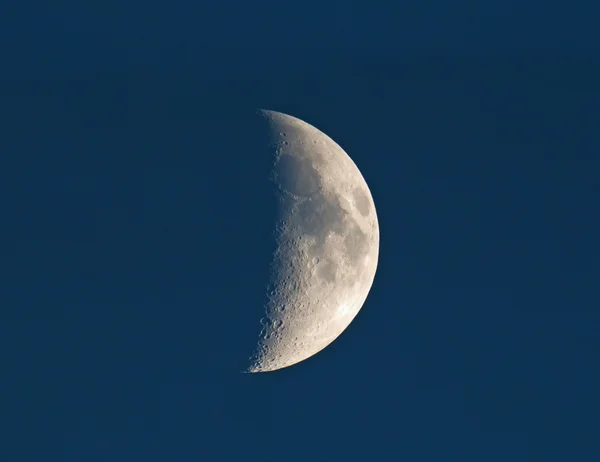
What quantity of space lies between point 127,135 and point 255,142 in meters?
2.20

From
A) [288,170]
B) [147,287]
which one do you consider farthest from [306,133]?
[147,287]

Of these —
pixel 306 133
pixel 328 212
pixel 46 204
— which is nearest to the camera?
pixel 46 204

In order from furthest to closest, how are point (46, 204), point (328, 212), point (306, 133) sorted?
point (306, 133) → point (328, 212) → point (46, 204)

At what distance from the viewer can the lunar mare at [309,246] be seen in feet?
54.2

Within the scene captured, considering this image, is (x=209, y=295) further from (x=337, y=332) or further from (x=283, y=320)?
(x=337, y=332)

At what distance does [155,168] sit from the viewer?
15891mm

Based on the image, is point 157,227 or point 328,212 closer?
point 157,227

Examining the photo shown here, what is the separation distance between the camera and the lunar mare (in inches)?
651

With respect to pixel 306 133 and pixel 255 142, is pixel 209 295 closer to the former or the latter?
pixel 255 142

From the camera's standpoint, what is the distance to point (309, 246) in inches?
657

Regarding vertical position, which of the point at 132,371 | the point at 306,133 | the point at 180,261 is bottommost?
the point at 132,371

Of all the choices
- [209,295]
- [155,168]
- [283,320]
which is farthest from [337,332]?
[155,168]

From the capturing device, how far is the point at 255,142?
16.6 metres

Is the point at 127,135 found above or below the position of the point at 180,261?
above
